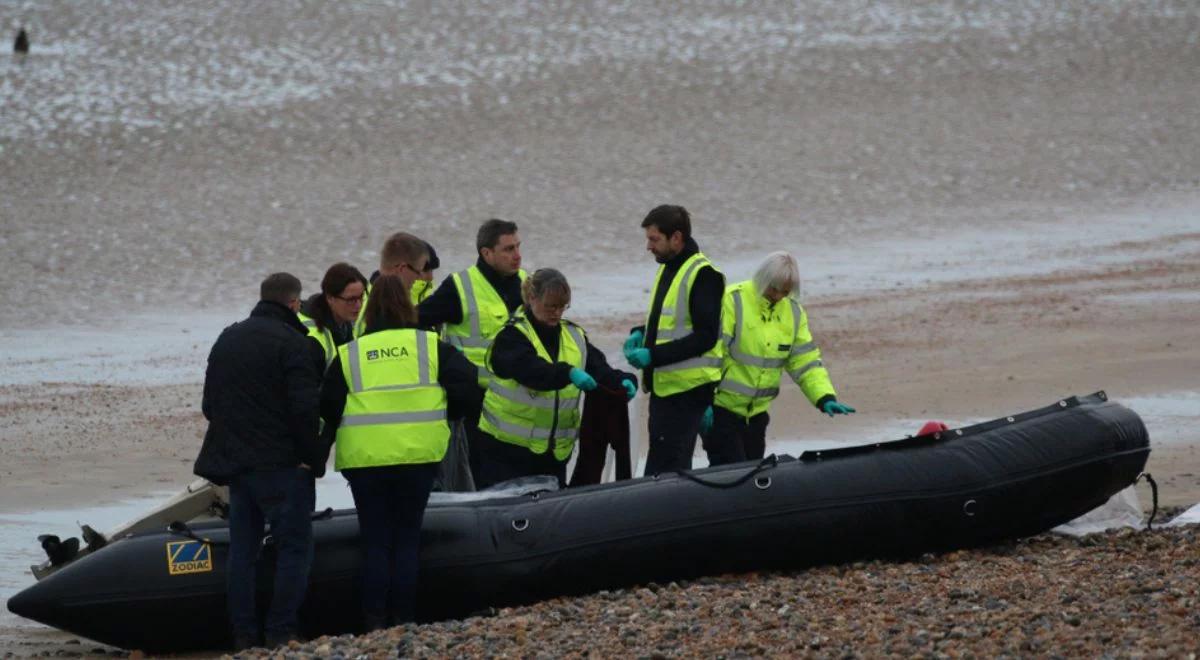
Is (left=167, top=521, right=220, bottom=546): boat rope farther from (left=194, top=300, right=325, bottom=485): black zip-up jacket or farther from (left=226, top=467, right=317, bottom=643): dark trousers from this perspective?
(left=194, top=300, right=325, bottom=485): black zip-up jacket

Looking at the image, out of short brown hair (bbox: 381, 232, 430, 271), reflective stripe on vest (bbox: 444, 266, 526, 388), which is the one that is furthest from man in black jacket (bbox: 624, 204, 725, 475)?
short brown hair (bbox: 381, 232, 430, 271)

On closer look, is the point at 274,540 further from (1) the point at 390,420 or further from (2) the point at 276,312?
(2) the point at 276,312

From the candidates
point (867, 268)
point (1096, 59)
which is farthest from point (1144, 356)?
point (1096, 59)

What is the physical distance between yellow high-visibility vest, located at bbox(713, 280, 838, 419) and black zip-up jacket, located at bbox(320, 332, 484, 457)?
147cm

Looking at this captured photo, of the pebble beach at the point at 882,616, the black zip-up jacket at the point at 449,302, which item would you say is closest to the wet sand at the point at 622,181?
the pebble beach at the point at 882,616

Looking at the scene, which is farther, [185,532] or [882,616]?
[185,532]

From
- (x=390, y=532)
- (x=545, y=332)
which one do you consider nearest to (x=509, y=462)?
(x=545, y=332)

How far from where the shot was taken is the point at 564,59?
2802 cm

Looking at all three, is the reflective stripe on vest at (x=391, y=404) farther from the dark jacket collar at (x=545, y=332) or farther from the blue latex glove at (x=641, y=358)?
the blue latex glove at (x=641, y=358)

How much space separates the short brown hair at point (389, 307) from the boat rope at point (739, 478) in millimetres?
1274

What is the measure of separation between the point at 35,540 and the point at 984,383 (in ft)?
19.8

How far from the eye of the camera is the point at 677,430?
816 cm

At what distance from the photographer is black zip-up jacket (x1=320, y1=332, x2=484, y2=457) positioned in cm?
710

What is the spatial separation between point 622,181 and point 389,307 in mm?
14448
